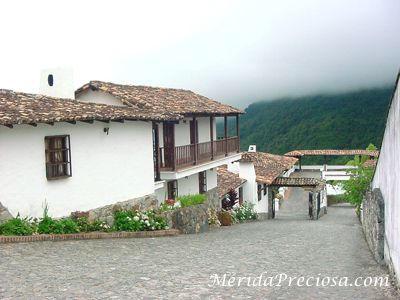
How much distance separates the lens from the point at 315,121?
7319 centimetres

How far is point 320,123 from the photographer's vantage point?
235 feet

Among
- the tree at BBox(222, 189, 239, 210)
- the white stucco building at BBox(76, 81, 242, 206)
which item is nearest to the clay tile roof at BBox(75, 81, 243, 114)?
the white stucco building at BBox(76, 81, 242, 206)

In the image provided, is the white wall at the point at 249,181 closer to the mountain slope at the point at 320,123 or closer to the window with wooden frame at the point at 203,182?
the window with wooden frame at the point at 203,182

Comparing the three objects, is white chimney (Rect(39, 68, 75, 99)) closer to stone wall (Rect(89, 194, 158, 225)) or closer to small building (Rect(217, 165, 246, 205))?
stone wall (Rect(89, 194, 158, 225))

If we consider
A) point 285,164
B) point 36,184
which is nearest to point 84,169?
point 36,184

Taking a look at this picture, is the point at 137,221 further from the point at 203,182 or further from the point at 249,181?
the point at 249,181

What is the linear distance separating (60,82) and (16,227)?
28.4 feet

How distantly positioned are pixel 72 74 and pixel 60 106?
519 cm

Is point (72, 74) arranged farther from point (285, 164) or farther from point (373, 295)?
point (285, 164)

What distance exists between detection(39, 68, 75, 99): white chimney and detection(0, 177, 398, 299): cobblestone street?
8.12m

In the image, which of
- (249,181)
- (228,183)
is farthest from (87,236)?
(249,181)

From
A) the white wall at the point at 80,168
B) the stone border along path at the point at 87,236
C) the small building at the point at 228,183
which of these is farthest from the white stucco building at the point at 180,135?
the stone border along path at the point at 87,236

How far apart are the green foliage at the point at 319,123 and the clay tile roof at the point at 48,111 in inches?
1883

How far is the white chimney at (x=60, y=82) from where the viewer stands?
18.8m
